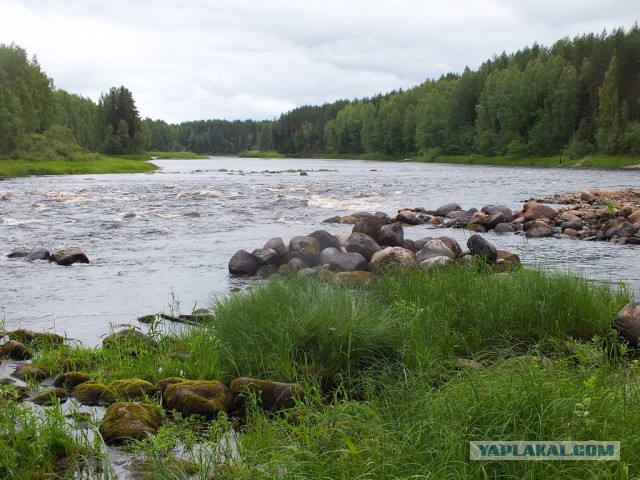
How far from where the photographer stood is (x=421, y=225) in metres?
22.7

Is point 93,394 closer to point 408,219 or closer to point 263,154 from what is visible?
point 408,219

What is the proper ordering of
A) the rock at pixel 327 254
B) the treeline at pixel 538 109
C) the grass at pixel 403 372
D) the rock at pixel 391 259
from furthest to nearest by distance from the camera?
the treeline at pixel 538 109, the rock at pixel 327 254, the rock at pixel 391 259, the grass at pixel 403 372

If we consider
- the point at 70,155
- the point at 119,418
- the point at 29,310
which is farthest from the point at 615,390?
the point at 70,155

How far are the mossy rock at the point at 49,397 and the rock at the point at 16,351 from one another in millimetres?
1804

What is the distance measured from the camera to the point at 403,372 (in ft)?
18.8

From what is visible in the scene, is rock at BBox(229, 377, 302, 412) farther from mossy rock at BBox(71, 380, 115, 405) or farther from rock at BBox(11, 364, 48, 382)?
rock at BBox(11, 364, 48, 382)

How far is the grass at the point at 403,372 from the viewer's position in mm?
3881

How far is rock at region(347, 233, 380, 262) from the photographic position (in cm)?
1336

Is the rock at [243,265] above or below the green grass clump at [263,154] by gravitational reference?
below

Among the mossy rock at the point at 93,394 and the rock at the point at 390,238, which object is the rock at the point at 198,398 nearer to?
the mossy rock at the point at 93,394

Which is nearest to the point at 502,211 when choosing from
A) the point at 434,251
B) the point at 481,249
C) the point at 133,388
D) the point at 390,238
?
the point at 390,238

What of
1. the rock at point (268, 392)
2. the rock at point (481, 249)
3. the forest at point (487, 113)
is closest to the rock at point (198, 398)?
the rock at point (268, 392)

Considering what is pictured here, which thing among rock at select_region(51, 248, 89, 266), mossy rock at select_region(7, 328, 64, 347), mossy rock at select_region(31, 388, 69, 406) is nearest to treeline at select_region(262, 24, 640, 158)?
rock at select_region(51, 248, 89, 266)

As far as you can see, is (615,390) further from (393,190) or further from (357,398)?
(393,190)
